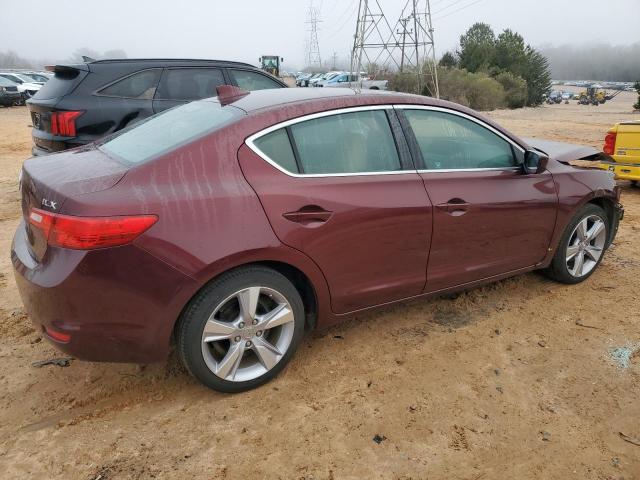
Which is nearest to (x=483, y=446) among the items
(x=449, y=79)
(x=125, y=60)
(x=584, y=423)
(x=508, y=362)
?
(x=584, y=423)

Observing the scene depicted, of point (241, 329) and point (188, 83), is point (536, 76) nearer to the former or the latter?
point (188, 83)

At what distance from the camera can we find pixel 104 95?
5.51 m

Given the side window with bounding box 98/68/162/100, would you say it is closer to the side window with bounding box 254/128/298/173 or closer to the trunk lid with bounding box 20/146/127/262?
the trunk lid with bounding box 20/146/127/262

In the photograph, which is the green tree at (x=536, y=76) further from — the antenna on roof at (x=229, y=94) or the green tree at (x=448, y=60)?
the antenna on roof at (x=229, y=94)

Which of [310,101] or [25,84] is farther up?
[25,84]

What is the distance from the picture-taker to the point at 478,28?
71875 millimetres

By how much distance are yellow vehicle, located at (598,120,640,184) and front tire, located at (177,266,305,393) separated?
6.35 m

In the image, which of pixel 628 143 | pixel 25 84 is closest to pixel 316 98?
pixel 628 143

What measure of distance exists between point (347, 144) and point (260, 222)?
2.51 feet

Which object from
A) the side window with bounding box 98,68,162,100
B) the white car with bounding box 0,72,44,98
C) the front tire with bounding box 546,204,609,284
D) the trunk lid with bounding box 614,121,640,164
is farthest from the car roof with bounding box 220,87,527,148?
Answer: the white car with bounding box 0,72,44,98

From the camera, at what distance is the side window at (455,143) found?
3.20 metres

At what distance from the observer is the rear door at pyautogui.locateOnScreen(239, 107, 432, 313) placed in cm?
265

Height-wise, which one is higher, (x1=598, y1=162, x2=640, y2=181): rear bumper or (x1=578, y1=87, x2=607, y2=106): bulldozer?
(x1=578, y1=87, x2=607, y2=106): bulldozer

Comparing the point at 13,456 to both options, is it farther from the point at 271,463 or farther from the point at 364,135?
the point at 364,135
